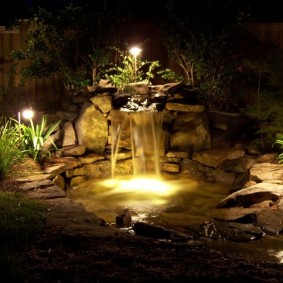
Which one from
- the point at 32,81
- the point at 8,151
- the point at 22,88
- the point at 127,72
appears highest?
the point at 127,72

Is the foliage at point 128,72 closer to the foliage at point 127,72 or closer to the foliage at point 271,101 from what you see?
the foliage at point 127,72

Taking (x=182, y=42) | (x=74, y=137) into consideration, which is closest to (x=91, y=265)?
(x=74, y=137)

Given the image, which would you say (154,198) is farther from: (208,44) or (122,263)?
(208,44)

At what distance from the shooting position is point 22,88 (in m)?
11.2

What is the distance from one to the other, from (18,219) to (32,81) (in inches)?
254

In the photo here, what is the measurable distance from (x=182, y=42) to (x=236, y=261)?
7086 millimetres

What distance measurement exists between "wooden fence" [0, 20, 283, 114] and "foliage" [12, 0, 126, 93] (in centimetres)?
44

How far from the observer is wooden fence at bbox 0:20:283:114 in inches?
432

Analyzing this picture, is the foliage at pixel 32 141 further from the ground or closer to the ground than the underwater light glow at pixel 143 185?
further from the ground

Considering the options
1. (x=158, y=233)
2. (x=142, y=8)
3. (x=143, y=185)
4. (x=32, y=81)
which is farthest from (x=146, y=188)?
(x=142, y=8)

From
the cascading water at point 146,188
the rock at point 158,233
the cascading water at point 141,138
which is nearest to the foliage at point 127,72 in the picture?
the cascading water at point 146,188

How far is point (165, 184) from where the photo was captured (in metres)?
8.91

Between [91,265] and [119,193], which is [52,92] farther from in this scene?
[91,265]

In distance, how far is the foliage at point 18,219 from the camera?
4.79 m
